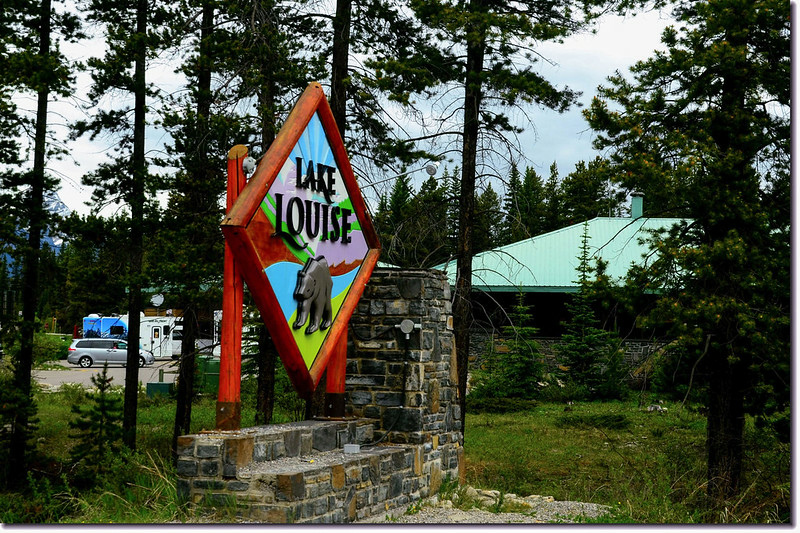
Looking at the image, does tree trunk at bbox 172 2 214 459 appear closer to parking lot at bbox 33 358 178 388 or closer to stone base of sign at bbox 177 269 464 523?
stone base of sign at bbox 177 269 464 523

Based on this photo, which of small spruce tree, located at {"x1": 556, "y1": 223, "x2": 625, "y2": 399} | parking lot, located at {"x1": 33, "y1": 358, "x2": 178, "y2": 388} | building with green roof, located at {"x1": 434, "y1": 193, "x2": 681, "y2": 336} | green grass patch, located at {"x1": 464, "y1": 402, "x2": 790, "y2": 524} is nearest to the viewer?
green grass patch, located at {"x1": 464, "y1": 402, "x2": 790, "y2": 524}

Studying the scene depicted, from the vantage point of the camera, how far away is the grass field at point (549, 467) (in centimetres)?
989

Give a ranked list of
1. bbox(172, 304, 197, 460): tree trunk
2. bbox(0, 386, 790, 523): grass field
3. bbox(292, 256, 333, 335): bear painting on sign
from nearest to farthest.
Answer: bbox(292, 256, 333, 335): bear painting on sign
bbox(0, 386, 790, 523): grass field
bbox(172, 304, 197, 460): tree trunk

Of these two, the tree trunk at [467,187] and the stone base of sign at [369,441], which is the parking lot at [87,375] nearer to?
the tree trunk at [467,187]

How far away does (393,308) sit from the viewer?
477 inches

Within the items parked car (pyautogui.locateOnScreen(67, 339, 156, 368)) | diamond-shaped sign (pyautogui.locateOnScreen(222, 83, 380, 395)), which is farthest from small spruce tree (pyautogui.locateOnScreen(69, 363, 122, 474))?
parked car (pyautogui.locateOnScreen(67, 339, 156, 368))

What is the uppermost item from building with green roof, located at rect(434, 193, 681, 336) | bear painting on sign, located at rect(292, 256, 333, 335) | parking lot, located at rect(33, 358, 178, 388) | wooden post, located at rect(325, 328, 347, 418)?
building with green roof, located at rect(434, 193, 681, 336)

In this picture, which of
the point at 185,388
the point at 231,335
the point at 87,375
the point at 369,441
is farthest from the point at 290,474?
the point at 87,375

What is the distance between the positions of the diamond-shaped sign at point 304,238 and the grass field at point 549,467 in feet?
6.85

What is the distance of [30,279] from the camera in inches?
691

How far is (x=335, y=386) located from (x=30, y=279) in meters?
9.01

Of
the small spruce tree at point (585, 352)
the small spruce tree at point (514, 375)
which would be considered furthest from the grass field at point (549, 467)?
the small spruce tree at point (514, 375)

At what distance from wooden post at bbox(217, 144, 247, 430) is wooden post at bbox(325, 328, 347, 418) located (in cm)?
239

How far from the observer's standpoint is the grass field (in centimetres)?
989
